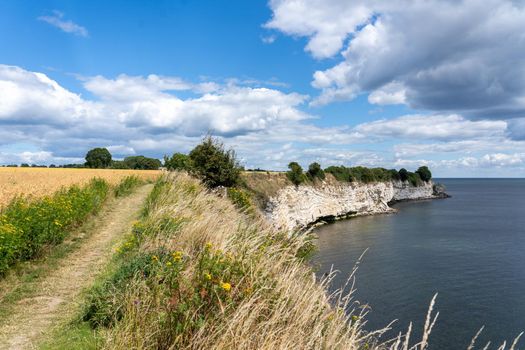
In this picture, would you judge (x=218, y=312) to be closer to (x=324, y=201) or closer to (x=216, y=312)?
(x=216, y=312)

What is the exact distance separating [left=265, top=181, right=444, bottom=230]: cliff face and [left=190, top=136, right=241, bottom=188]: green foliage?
1932 cm

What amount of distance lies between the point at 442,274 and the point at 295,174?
3966 centimetres

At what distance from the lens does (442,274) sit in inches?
1372

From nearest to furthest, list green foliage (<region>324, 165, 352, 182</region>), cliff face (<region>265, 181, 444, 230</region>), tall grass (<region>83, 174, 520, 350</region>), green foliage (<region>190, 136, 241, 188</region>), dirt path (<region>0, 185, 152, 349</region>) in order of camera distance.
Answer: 1. tall grass (<region>83, 174, 520, 350</region>)
2. dirt path (<region>0, 185, 152, 349</region>)
3. green foliage (<region>190, 136, 241, 188</region>)
4. cliff face (<region>265, 181, 444, 230</region>)
5. green foliage (<region>324, 165, 352, 182</region>)

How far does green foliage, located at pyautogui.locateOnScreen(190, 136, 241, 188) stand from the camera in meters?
31.2

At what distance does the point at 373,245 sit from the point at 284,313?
47.2 meters

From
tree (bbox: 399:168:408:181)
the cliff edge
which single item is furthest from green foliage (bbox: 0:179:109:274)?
tree (bbox: 399:168:408:181)

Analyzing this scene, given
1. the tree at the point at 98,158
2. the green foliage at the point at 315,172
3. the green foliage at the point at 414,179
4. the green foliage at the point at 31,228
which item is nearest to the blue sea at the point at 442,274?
the green foliage at the point at 31,228

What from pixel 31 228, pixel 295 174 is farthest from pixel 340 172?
pixel 31 228

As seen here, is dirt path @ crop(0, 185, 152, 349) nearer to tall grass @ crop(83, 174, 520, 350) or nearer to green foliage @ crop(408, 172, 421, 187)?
tall grass @ crop(83, 174, 520, 350)

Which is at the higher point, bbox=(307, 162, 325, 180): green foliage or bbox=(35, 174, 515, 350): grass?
bbox=(307, 162, 325, 180): green foliage

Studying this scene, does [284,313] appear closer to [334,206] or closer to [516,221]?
[334,206]

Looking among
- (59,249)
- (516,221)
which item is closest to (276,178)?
(516,221)

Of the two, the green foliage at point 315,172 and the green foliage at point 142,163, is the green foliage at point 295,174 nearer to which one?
the green foliage at point 315,172
